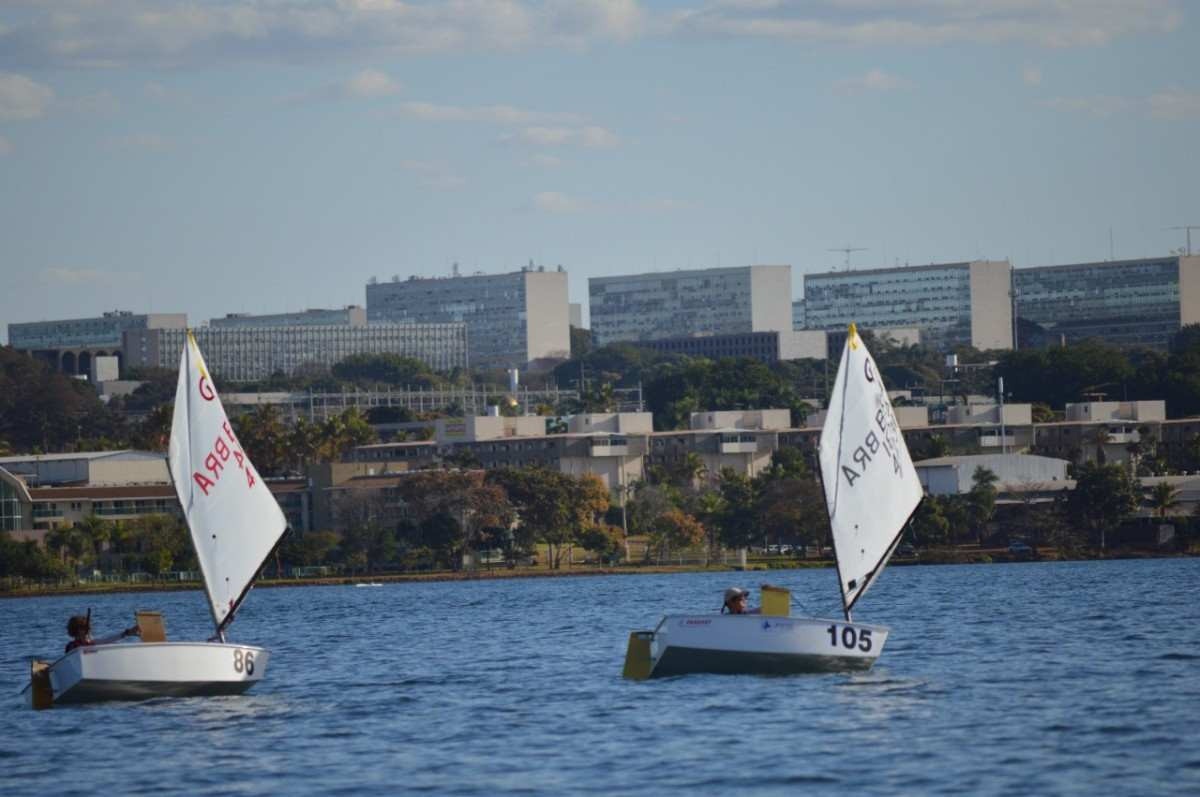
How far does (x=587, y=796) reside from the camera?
1533 inches

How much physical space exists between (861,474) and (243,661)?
15094mm

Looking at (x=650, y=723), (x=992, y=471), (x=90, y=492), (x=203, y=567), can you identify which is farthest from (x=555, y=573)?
(x=650, y=723)

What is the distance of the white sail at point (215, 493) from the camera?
55125 millimetres

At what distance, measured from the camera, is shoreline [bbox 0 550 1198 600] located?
6043 inches

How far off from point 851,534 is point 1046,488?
123311mm

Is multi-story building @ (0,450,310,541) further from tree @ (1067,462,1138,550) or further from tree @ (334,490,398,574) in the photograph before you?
tree @ (1067,462,1138,550)

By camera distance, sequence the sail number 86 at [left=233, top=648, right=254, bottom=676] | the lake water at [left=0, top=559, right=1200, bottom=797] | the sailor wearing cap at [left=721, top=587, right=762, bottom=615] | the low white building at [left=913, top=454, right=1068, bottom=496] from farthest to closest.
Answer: the low white building at [left=913, top=454, right=1068, bottom=496] → the sailor wearing cap at [left=721, top=587, right=762, bottom=615] → the sail number 86 at [left=233, top=648, right=254, bottom=676] → the lake water at [left=0, top=559, right=1200, bottom=797]

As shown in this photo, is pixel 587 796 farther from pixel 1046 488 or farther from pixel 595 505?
pixel 1046 488

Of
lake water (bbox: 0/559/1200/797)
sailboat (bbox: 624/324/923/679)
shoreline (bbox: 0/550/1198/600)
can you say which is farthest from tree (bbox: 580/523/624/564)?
sailboat (bbox: 624/324/923/679)

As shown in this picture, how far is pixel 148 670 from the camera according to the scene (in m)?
52.0

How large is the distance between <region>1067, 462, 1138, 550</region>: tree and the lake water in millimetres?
76668

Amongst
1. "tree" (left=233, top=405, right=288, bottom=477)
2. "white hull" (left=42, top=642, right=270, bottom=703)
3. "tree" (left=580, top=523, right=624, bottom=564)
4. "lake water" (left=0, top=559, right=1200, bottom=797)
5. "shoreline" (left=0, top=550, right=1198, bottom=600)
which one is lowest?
"shoreline" (left=0, top=550, right=1198, bottom=600)

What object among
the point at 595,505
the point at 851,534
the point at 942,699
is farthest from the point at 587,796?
the point at 595,505

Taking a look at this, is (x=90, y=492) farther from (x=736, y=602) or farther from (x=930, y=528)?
(x=736, y=602)
